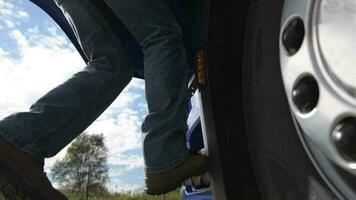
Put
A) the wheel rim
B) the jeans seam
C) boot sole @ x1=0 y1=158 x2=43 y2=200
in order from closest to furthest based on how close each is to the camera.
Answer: the wheel rim
boot sole @ x1=0 y1=158 x2=43 y2=200
the jeans seam

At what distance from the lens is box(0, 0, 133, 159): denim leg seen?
1973mm

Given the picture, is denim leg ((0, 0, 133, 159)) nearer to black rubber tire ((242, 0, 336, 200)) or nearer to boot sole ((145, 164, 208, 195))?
boot sole ((145, 164, 208, 195))

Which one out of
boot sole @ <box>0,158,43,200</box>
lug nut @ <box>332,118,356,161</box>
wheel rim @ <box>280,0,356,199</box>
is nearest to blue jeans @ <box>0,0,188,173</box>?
boot sole @ <box>0,158,43,200</box>

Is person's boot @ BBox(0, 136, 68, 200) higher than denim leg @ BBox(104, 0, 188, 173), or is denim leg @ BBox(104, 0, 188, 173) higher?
denim leg @ BBox(104, 0, 188, 173)

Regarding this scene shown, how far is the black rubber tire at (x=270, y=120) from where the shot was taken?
1451mm

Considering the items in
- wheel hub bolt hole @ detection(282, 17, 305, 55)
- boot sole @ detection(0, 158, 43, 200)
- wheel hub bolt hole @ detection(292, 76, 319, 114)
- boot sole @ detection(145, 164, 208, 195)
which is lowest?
boot sole @ detection(145, 164, 208, 195)

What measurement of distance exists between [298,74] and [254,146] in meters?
0.34

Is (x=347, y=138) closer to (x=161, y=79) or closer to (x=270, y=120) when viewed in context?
(x=270, y=120)

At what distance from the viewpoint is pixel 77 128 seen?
2.08m

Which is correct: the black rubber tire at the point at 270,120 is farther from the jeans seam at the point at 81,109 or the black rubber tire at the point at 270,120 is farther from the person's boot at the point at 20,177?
the person's boot at the point at 20,177

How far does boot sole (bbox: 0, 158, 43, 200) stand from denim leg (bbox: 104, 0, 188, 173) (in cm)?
44

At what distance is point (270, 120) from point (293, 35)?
0.28 meters

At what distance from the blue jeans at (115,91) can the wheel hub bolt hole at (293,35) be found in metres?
0.62

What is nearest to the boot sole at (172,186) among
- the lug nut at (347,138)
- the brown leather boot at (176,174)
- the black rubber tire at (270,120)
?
the brown leather boot at (176,174)
